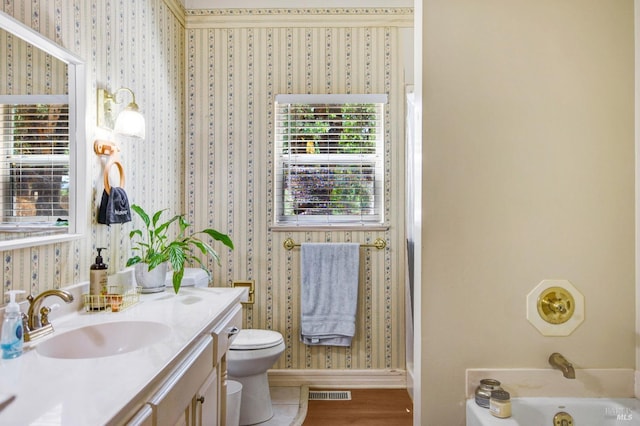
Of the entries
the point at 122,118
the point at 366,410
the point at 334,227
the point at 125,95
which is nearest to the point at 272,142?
the point at 334,227

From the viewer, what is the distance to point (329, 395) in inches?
102

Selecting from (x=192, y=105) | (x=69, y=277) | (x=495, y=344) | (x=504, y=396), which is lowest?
(x=504, y=396)

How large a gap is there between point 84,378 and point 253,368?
1.39m

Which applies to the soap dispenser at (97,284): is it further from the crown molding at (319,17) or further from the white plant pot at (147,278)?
the crown molding at (319,17)

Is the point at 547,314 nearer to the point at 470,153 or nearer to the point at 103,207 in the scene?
the point at 470,153

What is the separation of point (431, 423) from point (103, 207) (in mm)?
1537

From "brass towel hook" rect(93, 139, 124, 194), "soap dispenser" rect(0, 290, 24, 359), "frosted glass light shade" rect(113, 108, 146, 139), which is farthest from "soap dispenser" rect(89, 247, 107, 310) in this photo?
"frosted glass light shade" rect(113, 108, 146, 139)

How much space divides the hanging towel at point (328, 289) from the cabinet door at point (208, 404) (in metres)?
1.09

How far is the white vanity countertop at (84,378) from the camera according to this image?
0.71 meters

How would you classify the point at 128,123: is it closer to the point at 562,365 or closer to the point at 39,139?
the point at 39,139

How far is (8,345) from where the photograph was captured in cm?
101

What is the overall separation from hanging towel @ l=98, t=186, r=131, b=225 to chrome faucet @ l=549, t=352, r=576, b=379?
1790mm

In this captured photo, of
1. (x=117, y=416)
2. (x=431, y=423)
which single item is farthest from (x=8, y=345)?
(x=431, y=423)

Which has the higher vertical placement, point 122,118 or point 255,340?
point 122,118
